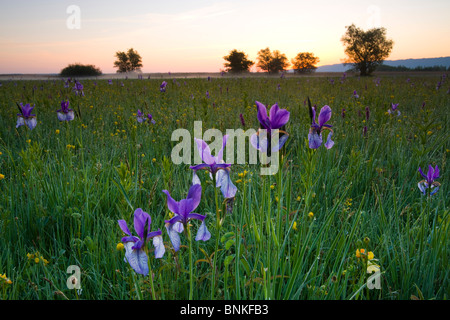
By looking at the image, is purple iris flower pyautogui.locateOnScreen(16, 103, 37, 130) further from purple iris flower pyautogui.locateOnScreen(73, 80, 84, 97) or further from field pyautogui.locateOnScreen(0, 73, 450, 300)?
purple iris flower pyautogui.locateOnScreen(73, 80, 84, 97)

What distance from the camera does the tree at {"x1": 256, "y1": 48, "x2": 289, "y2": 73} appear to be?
6600cm

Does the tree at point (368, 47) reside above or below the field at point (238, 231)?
above

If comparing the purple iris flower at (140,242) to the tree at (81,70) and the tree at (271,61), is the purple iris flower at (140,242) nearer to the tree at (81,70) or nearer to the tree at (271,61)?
the tree at (81,70)

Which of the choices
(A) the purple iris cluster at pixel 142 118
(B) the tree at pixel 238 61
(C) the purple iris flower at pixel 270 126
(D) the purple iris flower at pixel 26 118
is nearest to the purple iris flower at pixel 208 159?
(C) the purple iris flower at pixel 270 126

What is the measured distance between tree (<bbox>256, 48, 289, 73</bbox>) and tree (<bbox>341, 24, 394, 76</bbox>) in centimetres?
2603

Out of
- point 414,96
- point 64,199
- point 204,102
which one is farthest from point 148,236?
point 414,96

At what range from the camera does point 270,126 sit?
1.12m

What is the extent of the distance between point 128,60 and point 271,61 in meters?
31.3

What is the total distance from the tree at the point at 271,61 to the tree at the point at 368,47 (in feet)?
85.4

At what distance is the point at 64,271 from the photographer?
1.74 metres

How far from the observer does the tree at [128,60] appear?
52812 millimetres

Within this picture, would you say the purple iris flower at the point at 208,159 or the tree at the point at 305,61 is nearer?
the purple iris flower at the point at 208,159
